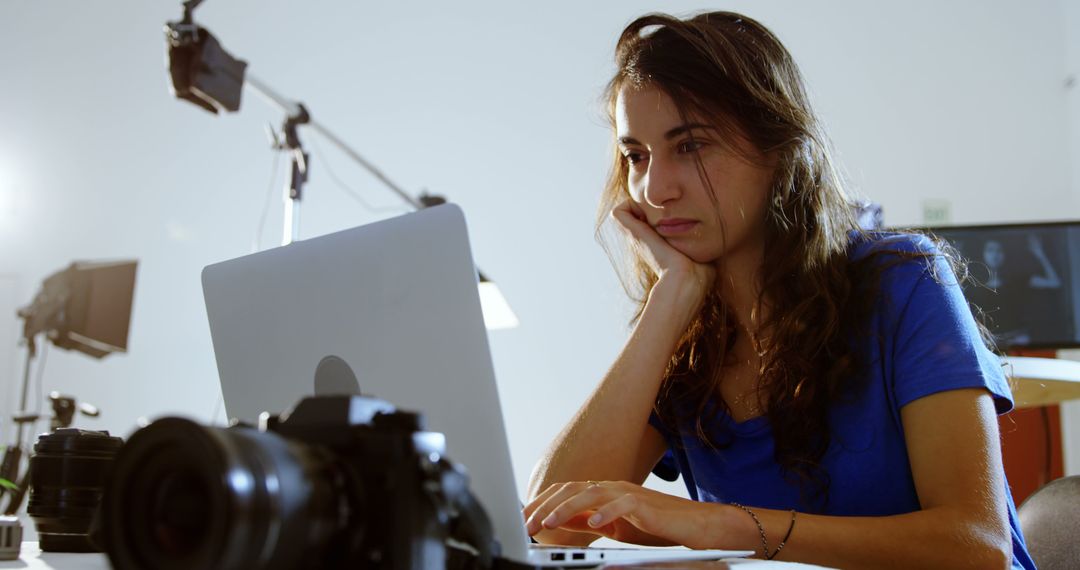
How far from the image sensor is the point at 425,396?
655 mm

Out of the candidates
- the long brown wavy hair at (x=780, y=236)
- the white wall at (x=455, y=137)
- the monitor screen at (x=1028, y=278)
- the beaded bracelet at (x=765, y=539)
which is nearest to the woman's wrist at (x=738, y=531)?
the beaded bracelet at (x=765, y=539)

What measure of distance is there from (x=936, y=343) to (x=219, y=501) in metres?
0.80

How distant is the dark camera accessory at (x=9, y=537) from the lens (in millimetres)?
793

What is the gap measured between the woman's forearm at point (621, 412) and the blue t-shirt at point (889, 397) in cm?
13

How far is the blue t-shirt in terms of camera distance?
0.95 m

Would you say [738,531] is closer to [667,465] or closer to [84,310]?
[667,465]

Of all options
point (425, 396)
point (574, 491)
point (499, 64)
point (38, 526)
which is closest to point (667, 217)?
point (574, 491)

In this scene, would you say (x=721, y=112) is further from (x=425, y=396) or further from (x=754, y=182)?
(x=425, y=396)

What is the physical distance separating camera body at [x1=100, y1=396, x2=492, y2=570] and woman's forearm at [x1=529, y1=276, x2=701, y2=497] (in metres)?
0.59

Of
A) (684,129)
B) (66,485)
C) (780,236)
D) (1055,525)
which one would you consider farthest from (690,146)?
(66,485)

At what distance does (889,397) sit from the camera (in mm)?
1037

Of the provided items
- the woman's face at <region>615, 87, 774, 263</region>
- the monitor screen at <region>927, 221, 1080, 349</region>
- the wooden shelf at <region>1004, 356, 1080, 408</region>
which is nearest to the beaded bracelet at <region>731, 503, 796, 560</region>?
the woman's face at <region>615, 87, 774, 263</region>

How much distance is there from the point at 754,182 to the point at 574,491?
1.72 feet

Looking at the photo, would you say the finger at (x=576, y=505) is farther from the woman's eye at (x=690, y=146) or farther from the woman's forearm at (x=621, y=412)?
the woman's eye at (x=690, y=146)
